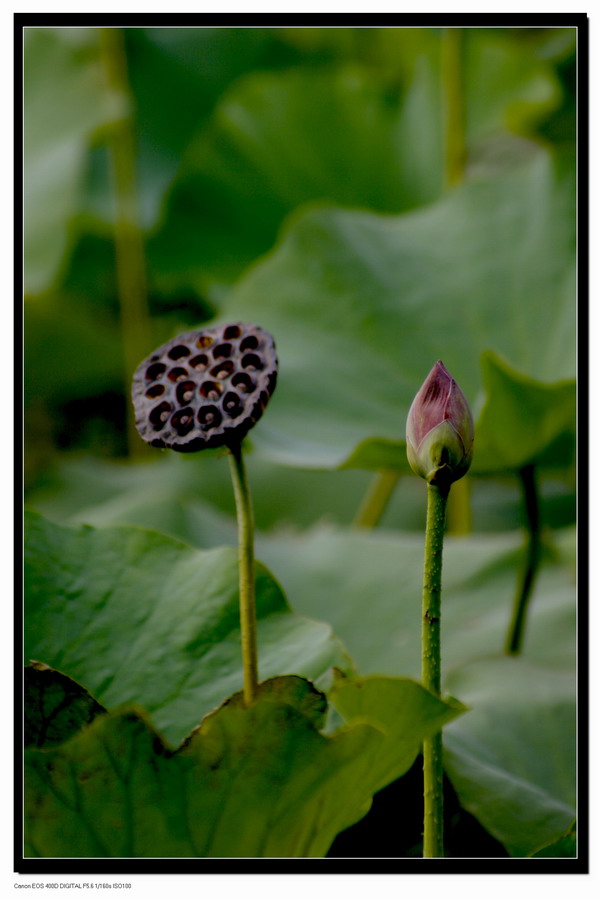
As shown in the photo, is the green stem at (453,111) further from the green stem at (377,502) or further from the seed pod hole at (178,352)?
the seed pod hole at (178,352)

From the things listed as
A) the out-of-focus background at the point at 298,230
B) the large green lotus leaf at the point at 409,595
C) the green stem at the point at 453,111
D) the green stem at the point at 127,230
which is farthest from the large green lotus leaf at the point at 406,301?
the green stem at the point at 127,230

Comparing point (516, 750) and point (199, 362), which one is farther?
point (516, 750)

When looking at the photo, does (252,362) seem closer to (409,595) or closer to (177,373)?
(177,373)

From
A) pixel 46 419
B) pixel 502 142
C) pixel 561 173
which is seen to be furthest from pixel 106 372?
pixel 561 173

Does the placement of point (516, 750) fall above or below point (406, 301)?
below

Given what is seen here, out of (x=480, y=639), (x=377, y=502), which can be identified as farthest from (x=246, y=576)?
(x=377, y=502)

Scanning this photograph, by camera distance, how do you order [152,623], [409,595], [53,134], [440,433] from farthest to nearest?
[53,134] < [409,595] < [152,623] < [440,433]
